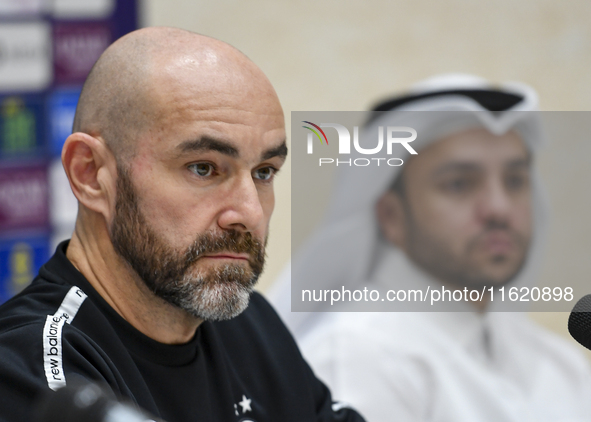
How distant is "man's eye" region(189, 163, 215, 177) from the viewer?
931 millimetres

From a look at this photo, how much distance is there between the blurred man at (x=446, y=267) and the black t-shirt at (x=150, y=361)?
2.23 feet

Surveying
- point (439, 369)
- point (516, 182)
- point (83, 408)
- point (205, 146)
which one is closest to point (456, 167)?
point (516, 182)

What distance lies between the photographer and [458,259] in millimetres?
1940

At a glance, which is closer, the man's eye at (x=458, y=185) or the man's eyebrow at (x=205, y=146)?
the man's eyebrow at (x=205, y=146)

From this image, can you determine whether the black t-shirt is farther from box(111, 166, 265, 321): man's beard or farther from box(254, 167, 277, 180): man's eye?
box(254, 167, 277, 180): man's eye

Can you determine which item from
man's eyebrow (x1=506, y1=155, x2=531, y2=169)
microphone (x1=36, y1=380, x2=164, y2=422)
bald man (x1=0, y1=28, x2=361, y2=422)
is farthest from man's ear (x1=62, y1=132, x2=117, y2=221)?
man's eyebrow (x1=506, y1=155, x2=531, y2=169)

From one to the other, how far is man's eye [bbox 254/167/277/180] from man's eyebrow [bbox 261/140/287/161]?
3 cm

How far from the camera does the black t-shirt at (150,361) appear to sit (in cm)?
76

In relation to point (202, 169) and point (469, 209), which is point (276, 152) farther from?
point (469, 209)

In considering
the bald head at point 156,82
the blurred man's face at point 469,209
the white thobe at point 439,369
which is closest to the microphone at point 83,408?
the bald head at point 156,82

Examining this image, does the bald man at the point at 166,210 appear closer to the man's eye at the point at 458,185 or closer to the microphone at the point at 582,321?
the microphone at the point at 582,321

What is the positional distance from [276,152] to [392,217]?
121cm

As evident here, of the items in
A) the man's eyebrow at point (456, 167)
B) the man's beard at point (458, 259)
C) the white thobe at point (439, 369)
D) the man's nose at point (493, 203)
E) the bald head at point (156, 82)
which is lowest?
the white thobe at point (439, 369)

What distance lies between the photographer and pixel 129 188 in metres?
0.95
